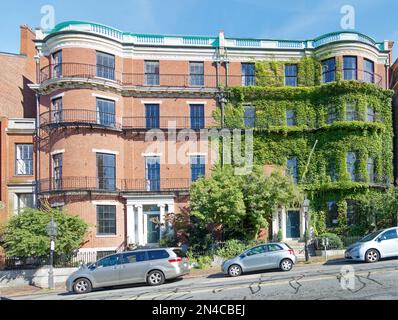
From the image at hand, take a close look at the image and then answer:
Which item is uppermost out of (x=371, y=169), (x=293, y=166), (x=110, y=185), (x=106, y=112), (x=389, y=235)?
(x=106, y=112)

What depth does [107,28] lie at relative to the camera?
84.3ft

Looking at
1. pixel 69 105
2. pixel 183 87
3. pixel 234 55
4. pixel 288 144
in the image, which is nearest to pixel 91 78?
pixel 69 105

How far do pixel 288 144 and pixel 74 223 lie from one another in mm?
16096

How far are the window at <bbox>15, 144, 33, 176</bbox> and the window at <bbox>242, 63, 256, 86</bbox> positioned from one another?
55.9 feet

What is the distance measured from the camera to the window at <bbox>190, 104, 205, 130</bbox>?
1044 inches

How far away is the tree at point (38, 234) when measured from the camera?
18.0 meters

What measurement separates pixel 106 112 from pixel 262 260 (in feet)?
50.7

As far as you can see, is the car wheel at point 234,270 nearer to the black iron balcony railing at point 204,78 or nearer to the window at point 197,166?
the window at point 197,166

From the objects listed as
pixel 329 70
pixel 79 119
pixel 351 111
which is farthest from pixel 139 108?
pixel 351 111

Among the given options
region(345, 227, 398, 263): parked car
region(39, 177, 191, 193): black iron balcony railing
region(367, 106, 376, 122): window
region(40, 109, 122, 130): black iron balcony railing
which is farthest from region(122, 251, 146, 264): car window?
region(367, 106, 376, 122): window

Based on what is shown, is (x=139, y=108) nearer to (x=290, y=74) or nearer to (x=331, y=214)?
(x=290, y=74)

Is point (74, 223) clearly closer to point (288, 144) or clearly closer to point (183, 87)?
point (183, 87)

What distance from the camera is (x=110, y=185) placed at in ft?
80.3

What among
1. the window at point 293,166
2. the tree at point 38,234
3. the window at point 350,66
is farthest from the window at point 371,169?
the tree at point 38,234
